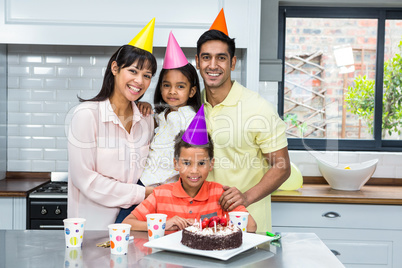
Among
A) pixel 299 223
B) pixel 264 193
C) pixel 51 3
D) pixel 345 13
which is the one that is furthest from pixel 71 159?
pixel 345 13

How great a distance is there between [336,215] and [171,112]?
124 centimetres

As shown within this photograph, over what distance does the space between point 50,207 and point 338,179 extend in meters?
1.83

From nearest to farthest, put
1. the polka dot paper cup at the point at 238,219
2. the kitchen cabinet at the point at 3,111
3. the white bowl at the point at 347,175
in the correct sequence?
1. the polka dot paper cup at the point at 238,219
2. the white bowl at the point at 347,175
3. the kitchen cabinet at the point at 3,111

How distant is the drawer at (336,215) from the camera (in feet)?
8.98

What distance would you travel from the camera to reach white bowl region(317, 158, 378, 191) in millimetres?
2941

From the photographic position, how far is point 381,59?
3479 millimetres

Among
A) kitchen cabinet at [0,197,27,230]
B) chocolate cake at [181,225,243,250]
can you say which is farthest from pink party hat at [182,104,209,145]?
kitchen cabinet at [0,197,27,230]

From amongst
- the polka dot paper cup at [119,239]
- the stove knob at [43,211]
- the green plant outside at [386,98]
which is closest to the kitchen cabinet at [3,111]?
the stove knob at [43,211]

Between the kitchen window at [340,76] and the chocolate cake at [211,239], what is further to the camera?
the kitchen window at [340,76]

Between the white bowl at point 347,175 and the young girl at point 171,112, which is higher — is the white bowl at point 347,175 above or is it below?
below

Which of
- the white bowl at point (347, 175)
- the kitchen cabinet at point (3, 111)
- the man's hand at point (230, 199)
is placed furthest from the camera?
the kitchen cabinet at point (3, 111)

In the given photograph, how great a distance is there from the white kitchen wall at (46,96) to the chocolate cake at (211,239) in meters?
2.05

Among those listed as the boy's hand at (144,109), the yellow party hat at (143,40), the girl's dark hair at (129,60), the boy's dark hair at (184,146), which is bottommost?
the boy's dark hair at (184,146)

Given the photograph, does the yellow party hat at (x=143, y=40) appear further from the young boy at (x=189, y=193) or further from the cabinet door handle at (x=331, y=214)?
the cabinet door handle at (x=331, y=214)
